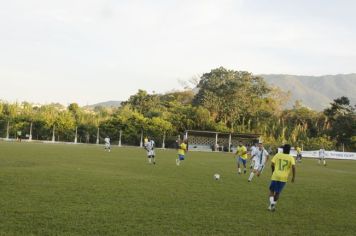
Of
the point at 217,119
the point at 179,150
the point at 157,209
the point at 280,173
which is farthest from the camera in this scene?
the point at 217,119

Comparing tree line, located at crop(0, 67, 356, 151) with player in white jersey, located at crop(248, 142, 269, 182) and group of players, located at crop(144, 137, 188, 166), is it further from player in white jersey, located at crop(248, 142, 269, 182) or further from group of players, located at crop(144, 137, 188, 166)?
player in white jersey, located at crop(248, 142, 269, 182)

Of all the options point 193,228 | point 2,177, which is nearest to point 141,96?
point 2,177

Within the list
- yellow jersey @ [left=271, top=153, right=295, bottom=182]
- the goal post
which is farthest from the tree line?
yellow jersey @ [left=271, top=153, right=295, bottom=182]

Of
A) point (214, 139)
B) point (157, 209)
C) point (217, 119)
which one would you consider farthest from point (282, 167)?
point (217, 119)

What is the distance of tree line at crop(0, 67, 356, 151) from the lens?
80750 mm

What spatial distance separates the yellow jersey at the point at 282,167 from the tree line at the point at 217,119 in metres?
63.4

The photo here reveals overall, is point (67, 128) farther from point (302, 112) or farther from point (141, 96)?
point (302, 112)

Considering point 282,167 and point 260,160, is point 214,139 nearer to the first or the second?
point 260,160

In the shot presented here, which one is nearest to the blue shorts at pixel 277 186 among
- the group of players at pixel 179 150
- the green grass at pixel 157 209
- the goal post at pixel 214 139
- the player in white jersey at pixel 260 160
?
the green grass at pixel 157 209

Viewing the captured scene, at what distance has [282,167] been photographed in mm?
12477

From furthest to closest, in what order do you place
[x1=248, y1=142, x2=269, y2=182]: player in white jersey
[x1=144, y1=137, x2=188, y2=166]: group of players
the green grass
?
[x1=144, y1=137, x2=188, y2=166]: group of players
[x1=248, y1=142, x2=269, y2=182]: player in white jersey
the green grass

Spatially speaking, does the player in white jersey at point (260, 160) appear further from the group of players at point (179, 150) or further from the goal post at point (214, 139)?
the goal post at point (214, 139)

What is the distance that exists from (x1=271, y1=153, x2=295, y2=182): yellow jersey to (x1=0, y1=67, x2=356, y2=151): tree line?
6338 cm

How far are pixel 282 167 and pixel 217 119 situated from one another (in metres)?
81.0
